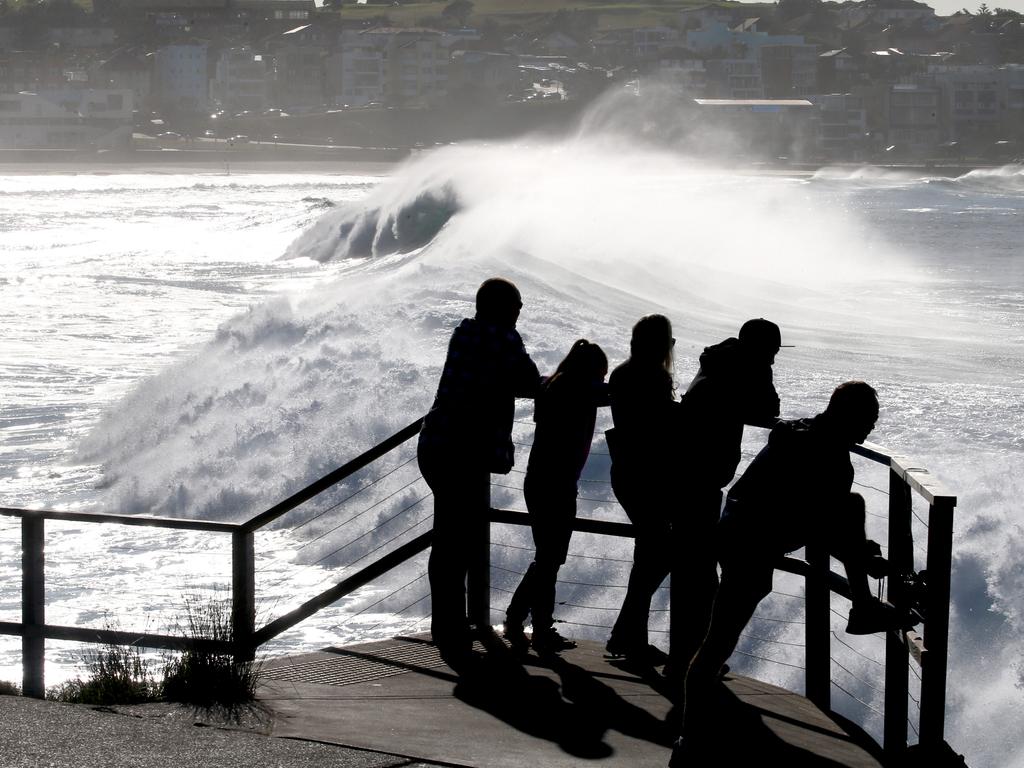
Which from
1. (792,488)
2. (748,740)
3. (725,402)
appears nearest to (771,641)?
(748,740)

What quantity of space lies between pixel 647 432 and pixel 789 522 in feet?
3.17

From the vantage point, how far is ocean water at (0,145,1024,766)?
922 cm

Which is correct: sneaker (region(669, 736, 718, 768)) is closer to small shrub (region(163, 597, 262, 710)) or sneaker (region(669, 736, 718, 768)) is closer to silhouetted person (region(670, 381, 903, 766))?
silhouetted person (region(670, 381, 903, 766))

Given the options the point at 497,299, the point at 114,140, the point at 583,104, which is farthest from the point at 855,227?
the point at 583,104

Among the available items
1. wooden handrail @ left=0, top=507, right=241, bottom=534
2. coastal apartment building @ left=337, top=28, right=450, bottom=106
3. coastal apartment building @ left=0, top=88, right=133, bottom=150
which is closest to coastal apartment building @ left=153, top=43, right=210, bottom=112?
coastal apartment building @ left=337, top=28, right=450, bottom=106

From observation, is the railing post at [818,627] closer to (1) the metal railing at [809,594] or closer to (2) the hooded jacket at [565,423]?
(1) the metal railing at [809,594]

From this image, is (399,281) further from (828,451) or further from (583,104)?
(583,104)

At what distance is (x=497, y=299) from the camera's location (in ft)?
17.6

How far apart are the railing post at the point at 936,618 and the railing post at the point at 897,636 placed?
0.84 feet

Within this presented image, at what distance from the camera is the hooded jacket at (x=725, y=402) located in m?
4.79

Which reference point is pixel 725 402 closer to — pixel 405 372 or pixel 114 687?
pixel 114 687

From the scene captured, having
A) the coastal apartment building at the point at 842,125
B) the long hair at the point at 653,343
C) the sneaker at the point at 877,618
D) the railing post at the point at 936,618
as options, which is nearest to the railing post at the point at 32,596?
the long hair at the point at 653,343

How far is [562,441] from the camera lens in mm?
5371

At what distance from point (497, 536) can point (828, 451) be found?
6.52 metres
